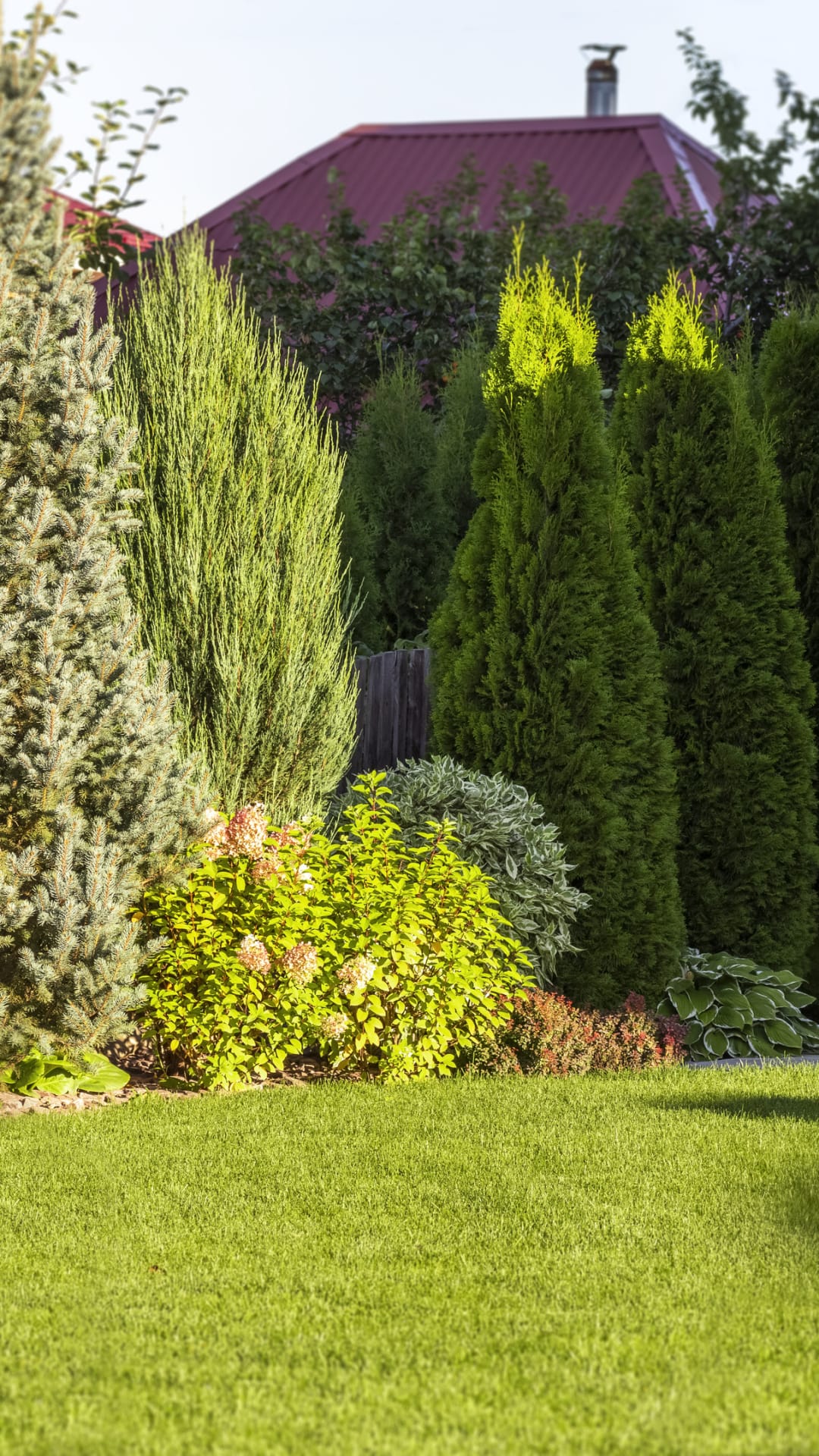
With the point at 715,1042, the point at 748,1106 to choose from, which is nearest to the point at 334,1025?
the point at 748,1106

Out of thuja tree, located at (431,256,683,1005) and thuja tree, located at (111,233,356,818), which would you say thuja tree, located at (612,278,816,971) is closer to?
thuja tree, located at (431,256,683,1005)

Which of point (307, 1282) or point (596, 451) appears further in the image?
point (596, 451)

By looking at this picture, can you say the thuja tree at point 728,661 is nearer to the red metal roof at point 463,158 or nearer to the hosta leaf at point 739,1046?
the hosta leaf at point 739,1046

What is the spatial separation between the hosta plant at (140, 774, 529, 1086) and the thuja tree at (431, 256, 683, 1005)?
126cm

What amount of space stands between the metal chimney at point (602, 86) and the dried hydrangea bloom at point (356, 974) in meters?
22.1

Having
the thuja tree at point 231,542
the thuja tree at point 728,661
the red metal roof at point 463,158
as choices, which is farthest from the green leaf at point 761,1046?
the red metal roof at point 463,158

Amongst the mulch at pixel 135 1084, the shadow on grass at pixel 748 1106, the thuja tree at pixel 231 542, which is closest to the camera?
the shadow on grass at pixel 748 1106

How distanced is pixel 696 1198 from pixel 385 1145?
1175mm

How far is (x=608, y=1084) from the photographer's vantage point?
19.9ft

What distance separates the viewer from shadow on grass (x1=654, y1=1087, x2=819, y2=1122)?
5570 mm

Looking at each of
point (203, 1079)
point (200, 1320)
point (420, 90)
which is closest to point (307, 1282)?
point (200, 1320)

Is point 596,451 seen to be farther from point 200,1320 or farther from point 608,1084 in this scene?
point 200,1320

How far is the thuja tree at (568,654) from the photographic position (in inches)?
299

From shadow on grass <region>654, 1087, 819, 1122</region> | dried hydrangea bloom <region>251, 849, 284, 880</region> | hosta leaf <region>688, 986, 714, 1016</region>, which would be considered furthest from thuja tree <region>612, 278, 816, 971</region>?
dried hydrangea bloom <region>251, 849, 284, 880</region>
